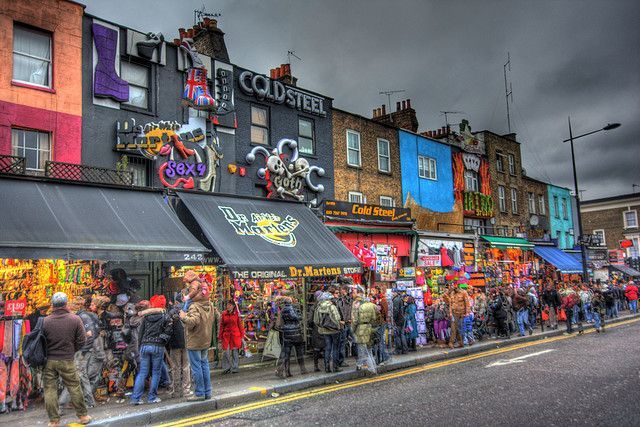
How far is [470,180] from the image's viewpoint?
2967cm

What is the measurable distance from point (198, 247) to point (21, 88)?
19.8 feet

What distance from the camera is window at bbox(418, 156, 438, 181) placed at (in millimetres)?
25922

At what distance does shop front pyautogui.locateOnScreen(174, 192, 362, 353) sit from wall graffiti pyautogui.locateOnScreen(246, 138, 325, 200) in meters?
1.28

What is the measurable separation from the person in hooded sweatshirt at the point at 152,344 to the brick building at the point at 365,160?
12146 mm

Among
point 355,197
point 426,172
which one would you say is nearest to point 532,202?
point 426,172

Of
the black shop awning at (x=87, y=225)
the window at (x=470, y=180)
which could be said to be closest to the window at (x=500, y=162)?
the window at (x=470, y=180)

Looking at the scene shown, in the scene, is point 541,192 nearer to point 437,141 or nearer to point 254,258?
point 437,141

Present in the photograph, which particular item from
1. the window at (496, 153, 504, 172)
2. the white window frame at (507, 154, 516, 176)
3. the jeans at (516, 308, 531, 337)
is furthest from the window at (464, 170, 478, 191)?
the jeans at (516, 308, 531, 337)

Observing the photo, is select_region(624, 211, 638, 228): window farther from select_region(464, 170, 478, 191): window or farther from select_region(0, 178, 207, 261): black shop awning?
select_region(0, 178, 207, 261): black shop awning

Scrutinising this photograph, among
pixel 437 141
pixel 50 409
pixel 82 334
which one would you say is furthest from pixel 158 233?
pixel 437 141

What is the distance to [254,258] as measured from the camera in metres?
12.8

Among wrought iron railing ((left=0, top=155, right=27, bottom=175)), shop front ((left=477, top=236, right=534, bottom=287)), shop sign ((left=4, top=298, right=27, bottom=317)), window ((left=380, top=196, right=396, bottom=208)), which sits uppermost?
window ((left=380, top=196, right=396, bottom=208))

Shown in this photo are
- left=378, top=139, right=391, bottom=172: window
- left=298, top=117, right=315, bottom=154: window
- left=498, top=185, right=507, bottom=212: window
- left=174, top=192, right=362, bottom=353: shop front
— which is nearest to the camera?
left=174, top=192, right=362, bottom=353: shop front

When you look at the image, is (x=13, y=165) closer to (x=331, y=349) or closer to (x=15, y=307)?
(x=15, y=307)
